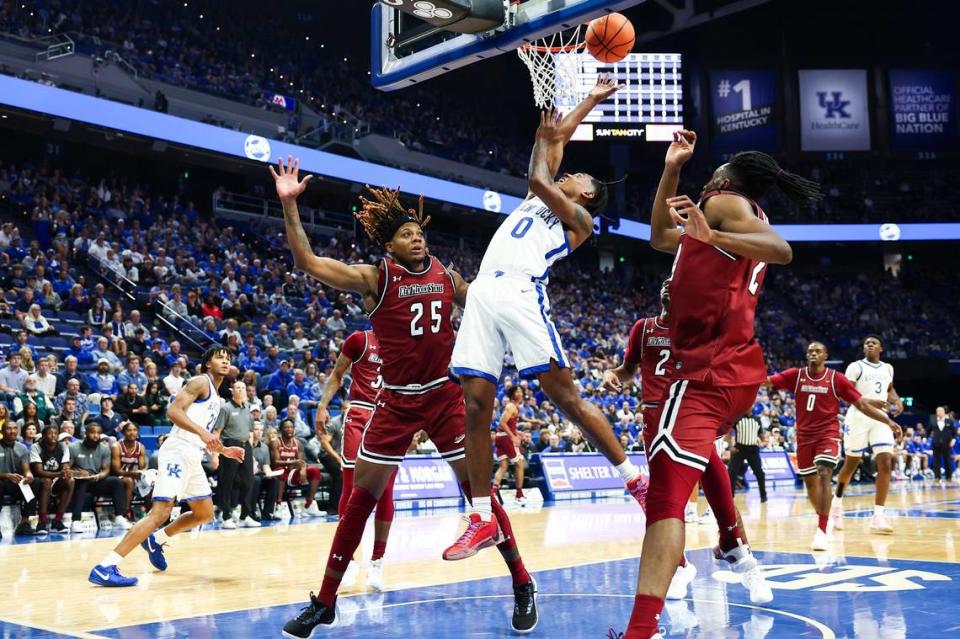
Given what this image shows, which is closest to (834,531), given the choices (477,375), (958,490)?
(477,375)

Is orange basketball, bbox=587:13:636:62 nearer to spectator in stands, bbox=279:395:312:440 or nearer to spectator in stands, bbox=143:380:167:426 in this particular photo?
spectator in stands, bbox=279:395:312:440

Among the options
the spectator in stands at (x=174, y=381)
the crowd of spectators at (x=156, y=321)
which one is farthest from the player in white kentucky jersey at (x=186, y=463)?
the spectator in stands at (x=174, y=381)

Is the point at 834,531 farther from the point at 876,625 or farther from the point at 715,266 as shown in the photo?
the point at 715,266

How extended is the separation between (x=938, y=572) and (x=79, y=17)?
24282 millimetres

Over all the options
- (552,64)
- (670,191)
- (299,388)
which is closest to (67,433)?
(299,388)

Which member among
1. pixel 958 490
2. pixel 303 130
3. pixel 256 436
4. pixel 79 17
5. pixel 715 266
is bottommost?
Result: pixel 958 490

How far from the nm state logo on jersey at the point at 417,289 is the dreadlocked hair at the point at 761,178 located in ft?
6.04

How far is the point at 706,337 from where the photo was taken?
13.3ft

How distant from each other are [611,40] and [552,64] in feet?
7.77

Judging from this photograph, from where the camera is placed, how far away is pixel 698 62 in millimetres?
37625

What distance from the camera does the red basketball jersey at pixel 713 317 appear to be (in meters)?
4.04

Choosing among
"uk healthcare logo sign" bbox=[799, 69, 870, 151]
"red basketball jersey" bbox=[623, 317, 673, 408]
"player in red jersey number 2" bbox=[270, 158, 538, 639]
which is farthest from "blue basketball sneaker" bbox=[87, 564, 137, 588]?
"uk healthcare logo sign" bbox=[799, 69, 870, 151]

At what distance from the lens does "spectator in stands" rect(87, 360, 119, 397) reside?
46.0ft

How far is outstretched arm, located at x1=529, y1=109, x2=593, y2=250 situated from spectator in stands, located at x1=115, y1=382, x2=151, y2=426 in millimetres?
9715
